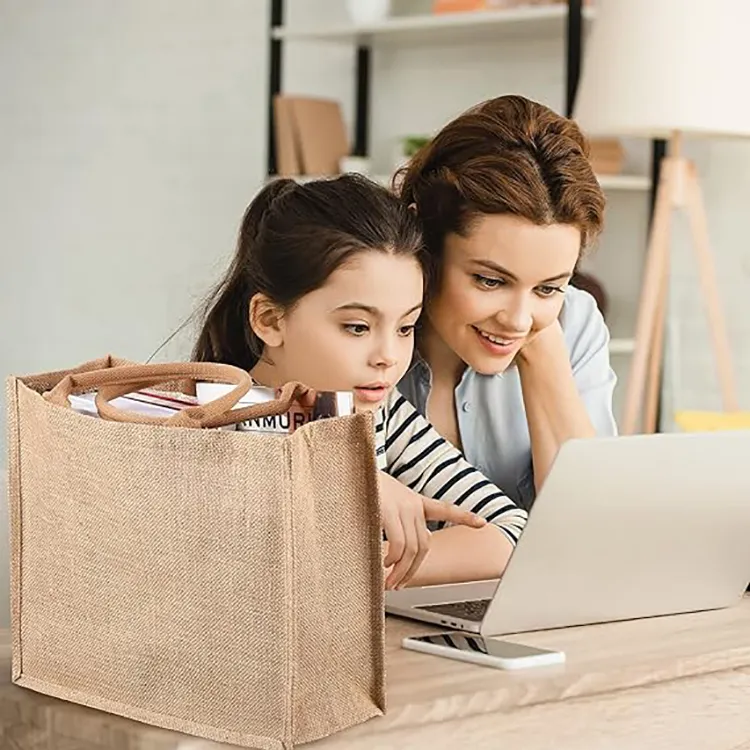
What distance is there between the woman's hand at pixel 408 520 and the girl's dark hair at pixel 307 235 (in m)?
0.34

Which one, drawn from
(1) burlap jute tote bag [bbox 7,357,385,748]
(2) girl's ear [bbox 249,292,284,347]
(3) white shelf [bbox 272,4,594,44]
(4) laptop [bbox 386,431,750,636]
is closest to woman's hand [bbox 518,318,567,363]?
(2) girl's ear [bbox 249,292,284,347]

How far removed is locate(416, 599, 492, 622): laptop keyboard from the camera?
3.99ft

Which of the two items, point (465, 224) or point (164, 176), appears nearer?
point (465, 224)

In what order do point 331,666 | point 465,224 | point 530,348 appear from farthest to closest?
point 530,348 < point 465,224 < point 331,666

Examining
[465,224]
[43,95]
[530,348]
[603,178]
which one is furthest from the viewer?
[43,95]

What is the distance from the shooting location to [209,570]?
2.94 feet

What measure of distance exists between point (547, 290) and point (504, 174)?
14cm

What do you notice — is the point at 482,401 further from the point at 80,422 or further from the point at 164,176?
the point at 164,176

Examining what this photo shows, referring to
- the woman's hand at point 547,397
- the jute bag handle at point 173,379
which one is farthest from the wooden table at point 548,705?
the woman's hand at point 547,397

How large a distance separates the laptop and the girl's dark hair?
359 millimetres

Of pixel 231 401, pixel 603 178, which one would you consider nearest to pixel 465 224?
pixel 231 401

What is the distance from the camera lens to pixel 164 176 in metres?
4.57

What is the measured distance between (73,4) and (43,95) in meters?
0.29

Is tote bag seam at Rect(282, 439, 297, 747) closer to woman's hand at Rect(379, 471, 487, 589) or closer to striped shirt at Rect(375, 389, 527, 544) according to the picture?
woman's hand at Rect(379, 471, 487, 589)
